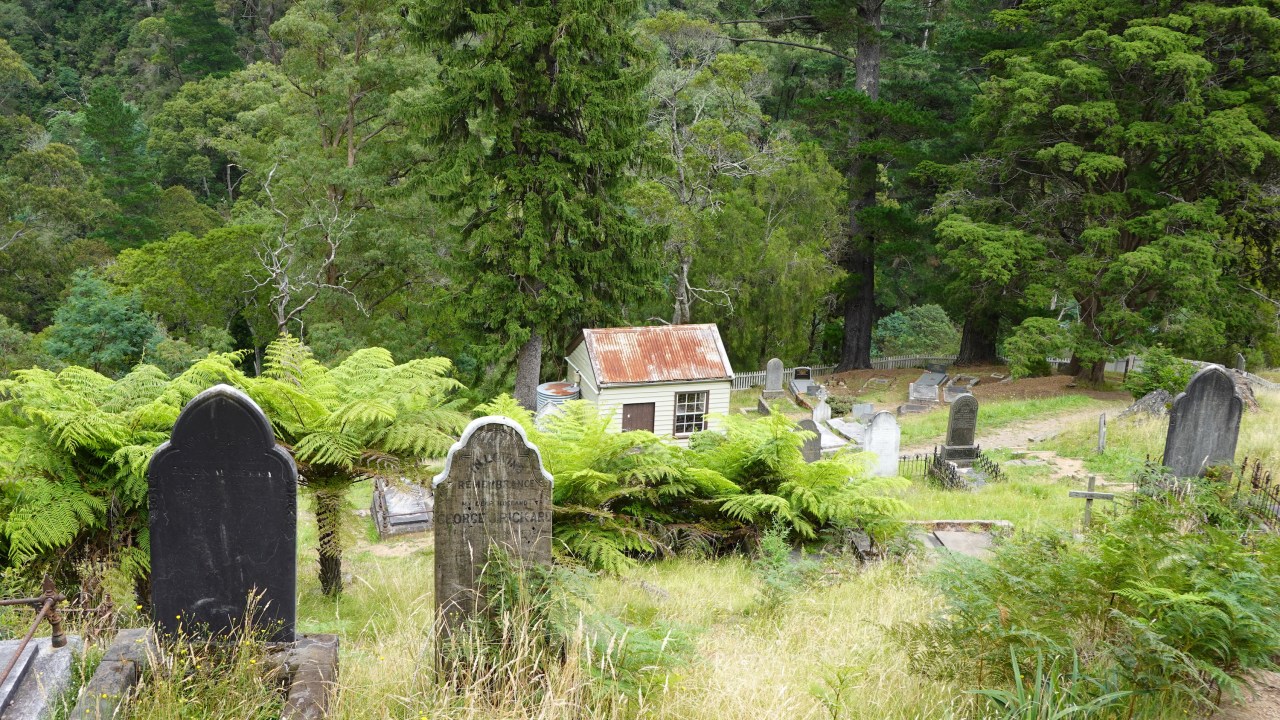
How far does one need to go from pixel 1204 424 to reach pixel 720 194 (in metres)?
20.6

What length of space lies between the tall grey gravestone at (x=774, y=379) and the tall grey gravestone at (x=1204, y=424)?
63.3 feet

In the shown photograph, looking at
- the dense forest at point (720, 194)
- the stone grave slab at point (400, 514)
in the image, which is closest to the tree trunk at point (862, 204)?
the dense forest at point (720, 194)

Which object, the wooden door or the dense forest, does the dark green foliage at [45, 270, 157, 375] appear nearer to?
the dense forest

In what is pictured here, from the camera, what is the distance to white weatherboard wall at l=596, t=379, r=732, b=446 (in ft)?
66.6

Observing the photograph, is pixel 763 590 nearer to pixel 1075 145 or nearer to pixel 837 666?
pixel 837 666

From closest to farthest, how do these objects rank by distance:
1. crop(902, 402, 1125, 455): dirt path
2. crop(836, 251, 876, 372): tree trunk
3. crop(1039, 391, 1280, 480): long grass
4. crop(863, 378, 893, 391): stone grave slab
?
crop(1039, 391, 1280, 480): long grass, crop(902, 402, 1125, 455): dirt path, crop(863, 378, 893, 391): stone grave slab, crop(836, 251, 876, 372): tree trunk

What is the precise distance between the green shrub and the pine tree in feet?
38.5

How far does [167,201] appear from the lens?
45156mm

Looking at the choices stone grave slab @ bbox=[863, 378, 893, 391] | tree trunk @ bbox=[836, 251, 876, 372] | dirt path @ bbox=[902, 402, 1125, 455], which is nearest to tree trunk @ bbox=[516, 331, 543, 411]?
dirt path @ bbox=[902, 402, 1125, 455]

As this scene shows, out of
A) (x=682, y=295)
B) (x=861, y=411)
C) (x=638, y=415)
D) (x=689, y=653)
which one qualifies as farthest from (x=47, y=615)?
(x=682, y=295)

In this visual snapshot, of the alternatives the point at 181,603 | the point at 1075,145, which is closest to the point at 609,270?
the point at 1075,145

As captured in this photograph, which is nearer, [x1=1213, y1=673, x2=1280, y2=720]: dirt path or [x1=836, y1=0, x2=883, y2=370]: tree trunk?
[x1=1213, y1=673, x2=1280, y2=720]: dirt path

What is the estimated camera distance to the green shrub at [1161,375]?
1880 cm

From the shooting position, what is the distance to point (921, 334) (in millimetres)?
38969
